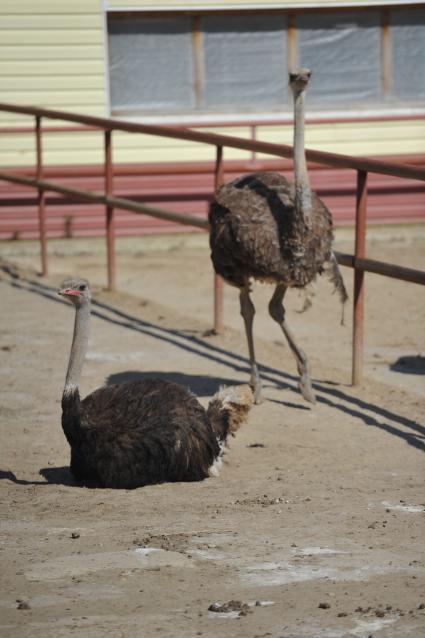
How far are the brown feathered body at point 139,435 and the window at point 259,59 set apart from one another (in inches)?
262

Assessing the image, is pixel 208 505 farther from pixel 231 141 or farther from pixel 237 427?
pixel 231 141

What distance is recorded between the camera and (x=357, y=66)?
40.2ft

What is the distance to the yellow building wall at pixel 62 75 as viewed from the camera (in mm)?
11430

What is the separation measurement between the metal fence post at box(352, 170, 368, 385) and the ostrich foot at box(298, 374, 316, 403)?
42cm

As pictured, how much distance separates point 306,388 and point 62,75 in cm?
582

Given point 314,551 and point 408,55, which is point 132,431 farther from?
point 408,55

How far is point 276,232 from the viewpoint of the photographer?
6.50 m

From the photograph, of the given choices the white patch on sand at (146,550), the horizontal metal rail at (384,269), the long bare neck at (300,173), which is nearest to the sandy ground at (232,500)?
the white patch on sand at (146,550)

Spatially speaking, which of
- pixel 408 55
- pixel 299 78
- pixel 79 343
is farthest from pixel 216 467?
pixel 408 55

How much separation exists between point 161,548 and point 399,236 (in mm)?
8360

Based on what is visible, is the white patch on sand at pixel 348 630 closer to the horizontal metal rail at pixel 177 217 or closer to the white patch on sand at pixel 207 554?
the white patch on sand at pixel 207 554

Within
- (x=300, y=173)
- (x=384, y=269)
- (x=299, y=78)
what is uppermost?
(x=299, y=78)

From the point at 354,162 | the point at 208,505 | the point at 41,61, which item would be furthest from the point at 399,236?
the point at 208,505

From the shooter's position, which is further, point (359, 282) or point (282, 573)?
point (359, 282)
